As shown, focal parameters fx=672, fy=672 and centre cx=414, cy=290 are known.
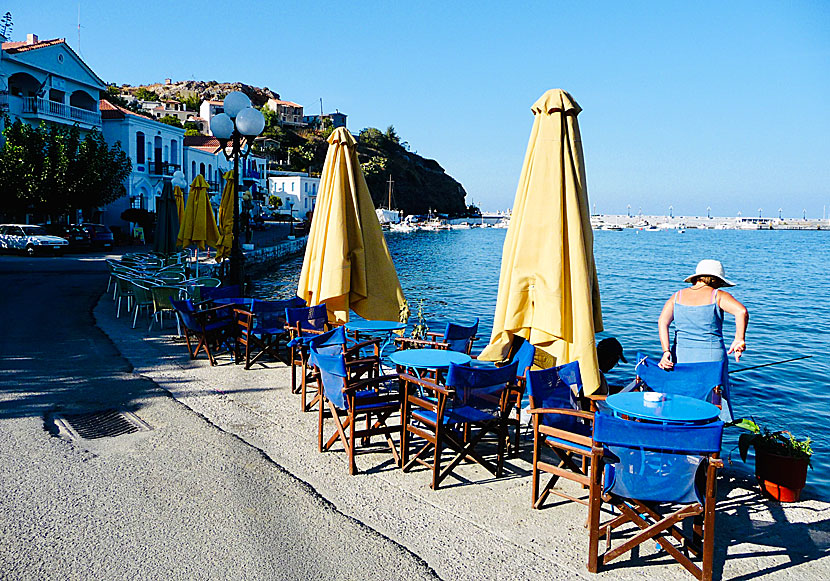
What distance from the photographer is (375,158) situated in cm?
15250

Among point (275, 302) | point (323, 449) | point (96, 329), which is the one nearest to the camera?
point (323, 449)

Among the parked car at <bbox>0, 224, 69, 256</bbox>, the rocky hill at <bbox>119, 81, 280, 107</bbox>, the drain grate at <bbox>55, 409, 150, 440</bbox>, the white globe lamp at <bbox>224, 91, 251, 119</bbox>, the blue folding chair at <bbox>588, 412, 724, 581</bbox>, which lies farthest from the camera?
the rocky hill at <bbox>119, 81, 280, 107</bbox>

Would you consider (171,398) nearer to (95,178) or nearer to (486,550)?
(486,550)

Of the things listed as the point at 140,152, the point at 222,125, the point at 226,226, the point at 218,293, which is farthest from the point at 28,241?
the point at 218,293

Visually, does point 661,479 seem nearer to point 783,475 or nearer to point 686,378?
point 783,475

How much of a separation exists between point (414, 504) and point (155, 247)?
16378mm

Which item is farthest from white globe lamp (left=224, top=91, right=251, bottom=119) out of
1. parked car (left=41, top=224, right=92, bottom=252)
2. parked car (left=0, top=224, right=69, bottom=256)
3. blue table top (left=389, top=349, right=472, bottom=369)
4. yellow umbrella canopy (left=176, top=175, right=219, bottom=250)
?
parked car (left=41, top=224, right=92, bottom=252)

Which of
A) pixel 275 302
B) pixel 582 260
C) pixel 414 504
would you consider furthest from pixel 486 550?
pixel 275 302

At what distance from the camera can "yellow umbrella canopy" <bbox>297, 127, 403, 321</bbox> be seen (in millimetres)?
7574

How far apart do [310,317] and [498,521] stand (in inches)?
159

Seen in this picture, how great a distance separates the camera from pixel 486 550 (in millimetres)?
4086

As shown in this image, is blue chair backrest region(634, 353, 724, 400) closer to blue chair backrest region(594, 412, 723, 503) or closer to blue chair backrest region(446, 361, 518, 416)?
blue chair backrest region(446, 361, 518, 416)

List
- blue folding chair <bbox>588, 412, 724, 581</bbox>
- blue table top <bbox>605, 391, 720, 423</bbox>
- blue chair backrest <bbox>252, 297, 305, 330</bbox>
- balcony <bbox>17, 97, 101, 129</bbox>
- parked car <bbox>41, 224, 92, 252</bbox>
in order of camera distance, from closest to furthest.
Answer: blue folding chair <bbox>588, 412, 724, 581</bbox>
blue table top <bbox>605, 391, 720, 423</bbox>
blue chair backrest <bbox>252, 297, 305, 330</bbox>
parked car <bbox>41, 224, 92, 252</bbox>
balcony <bbox>17, 97, 101, 129</bbox>

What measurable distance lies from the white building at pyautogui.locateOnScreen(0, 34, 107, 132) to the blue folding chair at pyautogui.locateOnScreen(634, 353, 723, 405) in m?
36.7
